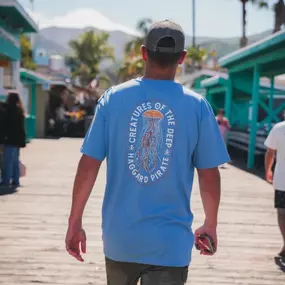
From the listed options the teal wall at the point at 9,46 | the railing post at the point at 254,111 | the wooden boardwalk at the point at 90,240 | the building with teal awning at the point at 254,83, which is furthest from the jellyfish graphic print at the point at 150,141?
the railing post at the point at 254,111

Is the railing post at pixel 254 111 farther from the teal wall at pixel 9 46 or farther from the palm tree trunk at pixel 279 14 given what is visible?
the palm tree trunk at pixel 279 14

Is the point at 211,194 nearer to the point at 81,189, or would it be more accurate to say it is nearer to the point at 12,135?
the point at 81,189

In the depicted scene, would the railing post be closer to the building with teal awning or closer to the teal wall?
the building with teal awning

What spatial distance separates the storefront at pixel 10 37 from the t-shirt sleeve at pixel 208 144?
14428 mm

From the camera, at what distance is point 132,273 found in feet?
8.55

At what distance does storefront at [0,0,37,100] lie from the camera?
55.5ft

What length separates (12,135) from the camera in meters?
10.7

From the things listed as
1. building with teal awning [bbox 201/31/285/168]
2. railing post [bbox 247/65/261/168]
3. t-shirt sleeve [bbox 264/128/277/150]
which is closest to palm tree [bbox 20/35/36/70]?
building with teal awning [bbox 201/31/285/168]

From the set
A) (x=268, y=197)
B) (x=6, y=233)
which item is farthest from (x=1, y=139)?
(x=268, y=197)

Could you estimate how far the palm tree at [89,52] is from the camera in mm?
71750

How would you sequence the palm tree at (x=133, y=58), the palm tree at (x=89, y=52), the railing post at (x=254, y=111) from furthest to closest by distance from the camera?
the palm tree at (x=89, y=52)
the palm tree at (x=133, y=58)
the railing post at (x=254, y=111)

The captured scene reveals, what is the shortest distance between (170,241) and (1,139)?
8.58 m

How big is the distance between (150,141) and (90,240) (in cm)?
436

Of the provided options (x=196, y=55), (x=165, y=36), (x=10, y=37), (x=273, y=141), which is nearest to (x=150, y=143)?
(x=165, y=36)
